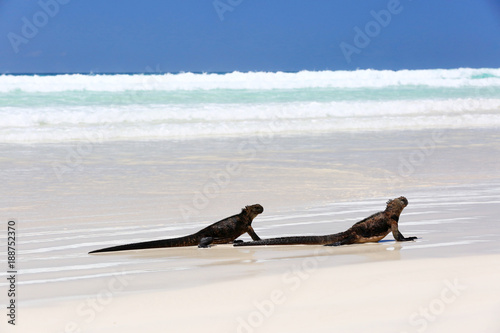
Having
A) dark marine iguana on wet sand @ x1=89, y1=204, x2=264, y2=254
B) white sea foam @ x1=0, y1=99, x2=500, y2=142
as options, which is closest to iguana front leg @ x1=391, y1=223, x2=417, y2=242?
dark marine iguana on wet sand @ x1=89, y1=204, x2=264, y2=254

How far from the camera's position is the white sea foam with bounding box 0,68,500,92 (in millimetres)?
26197

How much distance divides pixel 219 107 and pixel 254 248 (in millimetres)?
14061

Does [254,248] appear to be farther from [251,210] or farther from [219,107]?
[219,107]

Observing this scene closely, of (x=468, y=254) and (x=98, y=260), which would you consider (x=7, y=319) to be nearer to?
(x=98, y=260)

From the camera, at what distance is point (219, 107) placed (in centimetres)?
1859

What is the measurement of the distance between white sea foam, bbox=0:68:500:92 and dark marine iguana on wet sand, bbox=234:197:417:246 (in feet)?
69.1

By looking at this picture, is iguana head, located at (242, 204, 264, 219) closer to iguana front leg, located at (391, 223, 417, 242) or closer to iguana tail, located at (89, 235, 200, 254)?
iguana tail, located at (89, 235, 200, 254)

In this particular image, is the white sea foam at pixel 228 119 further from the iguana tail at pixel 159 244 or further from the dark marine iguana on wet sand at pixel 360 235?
the dark marine iguana on wet sand at pixel 360 235

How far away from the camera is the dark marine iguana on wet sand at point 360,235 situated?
15.5 feet

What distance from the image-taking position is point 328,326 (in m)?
2.99

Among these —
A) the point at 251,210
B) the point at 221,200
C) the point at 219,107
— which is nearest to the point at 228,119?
the point at 219,107

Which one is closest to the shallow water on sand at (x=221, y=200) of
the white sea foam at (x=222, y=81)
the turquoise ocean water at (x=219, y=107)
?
the turquoise ocean water at (x=219, y=107)

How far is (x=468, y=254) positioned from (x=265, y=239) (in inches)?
56.6

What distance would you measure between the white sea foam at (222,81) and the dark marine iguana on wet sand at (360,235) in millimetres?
21047
